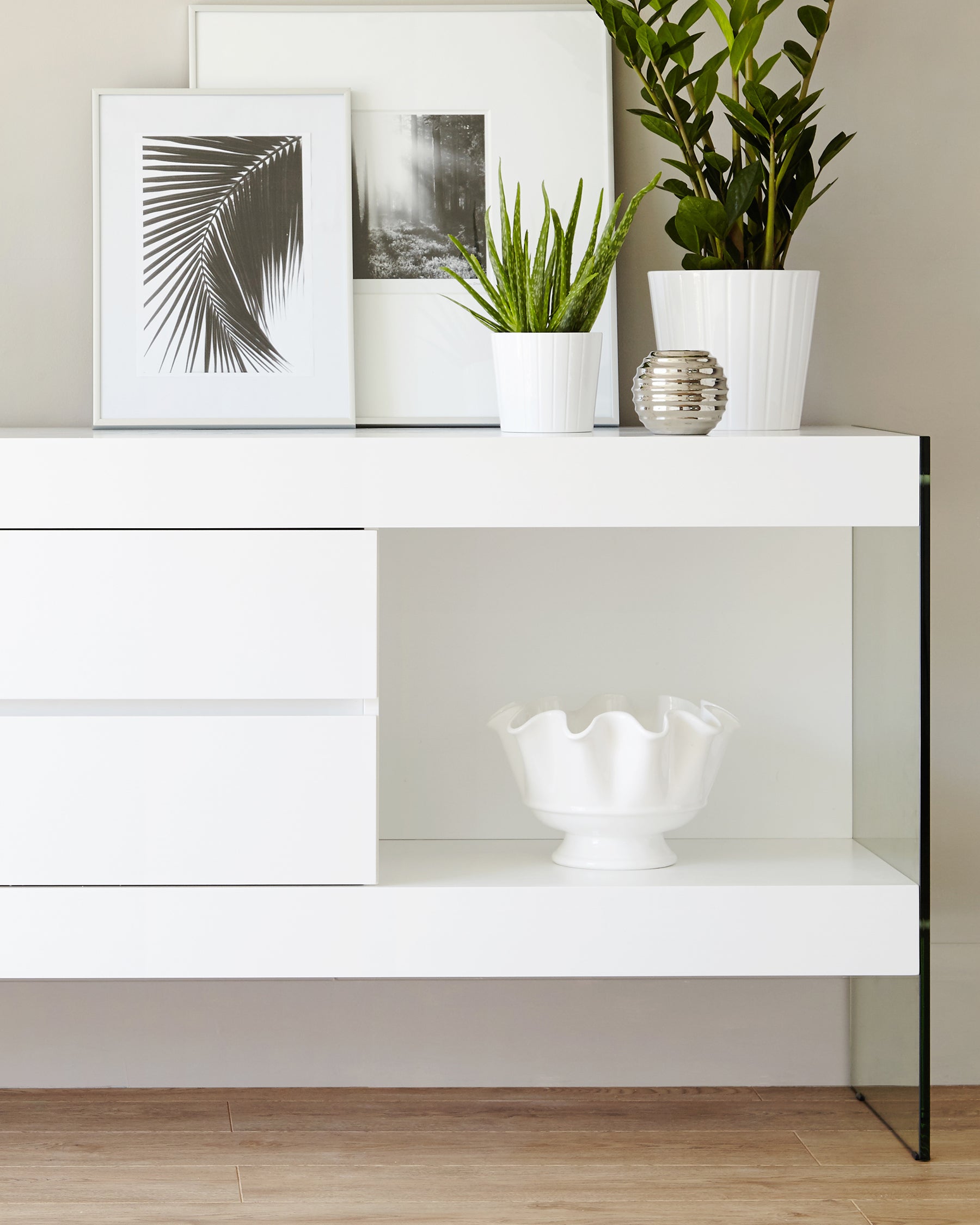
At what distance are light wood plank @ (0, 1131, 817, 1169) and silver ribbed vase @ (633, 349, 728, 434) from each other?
94 centimetres

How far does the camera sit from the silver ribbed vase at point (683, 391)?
1571mm

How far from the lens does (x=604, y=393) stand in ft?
6.02

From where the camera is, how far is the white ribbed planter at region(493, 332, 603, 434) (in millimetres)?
1609

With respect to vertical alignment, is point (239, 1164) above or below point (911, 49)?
below

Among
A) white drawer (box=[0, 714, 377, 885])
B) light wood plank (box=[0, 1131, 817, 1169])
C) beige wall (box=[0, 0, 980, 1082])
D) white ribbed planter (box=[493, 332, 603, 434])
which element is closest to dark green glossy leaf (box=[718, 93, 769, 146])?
beige wall (box=[0, 0, 980, 1082])

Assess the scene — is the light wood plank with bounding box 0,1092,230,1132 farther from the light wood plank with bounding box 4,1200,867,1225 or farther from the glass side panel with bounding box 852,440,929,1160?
the glass side panel with bounding box 852,440,929,1160

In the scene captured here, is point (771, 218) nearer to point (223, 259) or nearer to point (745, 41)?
point (745, 41)

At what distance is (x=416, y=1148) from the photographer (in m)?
1.74

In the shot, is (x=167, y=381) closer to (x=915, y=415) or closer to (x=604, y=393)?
(x=604, y=393)

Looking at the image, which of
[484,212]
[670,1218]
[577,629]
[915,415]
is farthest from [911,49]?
[670,1218]

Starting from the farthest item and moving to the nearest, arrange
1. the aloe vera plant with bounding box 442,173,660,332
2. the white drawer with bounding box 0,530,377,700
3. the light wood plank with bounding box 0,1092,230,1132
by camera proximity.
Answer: the light wood plank with bounding box 0,1092,230,1132 < the aloe vera plant with bounding box 442,173,660,332 < the white drawer with bounding box 0,530,377,700

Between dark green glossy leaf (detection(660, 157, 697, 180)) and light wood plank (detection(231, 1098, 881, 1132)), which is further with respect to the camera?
light wood plank (detection(231, 1098, 881, 1132))

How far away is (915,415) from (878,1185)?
104cm

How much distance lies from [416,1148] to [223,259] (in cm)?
124
